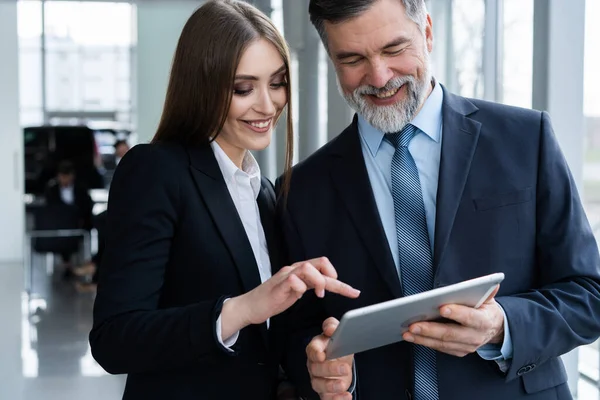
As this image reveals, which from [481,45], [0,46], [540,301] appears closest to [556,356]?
[540,301]

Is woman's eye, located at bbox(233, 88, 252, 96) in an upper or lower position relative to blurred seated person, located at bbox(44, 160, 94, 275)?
upper

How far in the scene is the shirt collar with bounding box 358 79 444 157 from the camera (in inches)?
Result: 66.9

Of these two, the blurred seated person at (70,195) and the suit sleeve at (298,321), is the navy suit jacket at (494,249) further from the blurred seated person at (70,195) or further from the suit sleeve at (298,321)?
the blurred seated person at (70,195)

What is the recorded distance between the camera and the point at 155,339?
5.09 feet

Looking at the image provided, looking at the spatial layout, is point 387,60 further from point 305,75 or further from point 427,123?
point 305,75

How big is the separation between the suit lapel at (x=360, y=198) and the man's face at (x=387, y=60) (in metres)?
0.09

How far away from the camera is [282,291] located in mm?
1438

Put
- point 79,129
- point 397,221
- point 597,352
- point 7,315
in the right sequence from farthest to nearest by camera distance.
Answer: point 79,129
point 7,315
point 597,352
point 397,221

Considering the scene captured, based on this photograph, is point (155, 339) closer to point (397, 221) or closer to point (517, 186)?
point (397, 221)

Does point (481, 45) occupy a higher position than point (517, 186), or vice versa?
point (481, 45)

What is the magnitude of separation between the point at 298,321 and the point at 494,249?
0.44m

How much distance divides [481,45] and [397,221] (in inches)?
103

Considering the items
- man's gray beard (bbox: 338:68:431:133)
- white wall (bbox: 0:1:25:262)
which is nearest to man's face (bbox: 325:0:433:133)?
man's gray beard (bbox: 338:68:431:133)

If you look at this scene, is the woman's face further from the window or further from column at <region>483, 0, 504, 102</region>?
the window
